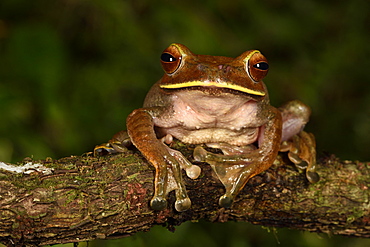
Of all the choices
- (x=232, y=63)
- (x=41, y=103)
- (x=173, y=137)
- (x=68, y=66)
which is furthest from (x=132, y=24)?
(x=232, y=63)

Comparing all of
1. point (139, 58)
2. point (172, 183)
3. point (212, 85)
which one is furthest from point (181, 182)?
point (139, 58)

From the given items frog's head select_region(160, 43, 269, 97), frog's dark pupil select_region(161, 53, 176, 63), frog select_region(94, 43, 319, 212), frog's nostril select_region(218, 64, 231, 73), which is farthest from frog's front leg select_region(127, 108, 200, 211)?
frog's nostril select_region(218, 64, 231, 73)

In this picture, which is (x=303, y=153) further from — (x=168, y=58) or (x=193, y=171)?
(x=168, y=58)

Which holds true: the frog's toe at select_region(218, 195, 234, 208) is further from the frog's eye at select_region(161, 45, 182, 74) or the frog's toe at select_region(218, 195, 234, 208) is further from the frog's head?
the frog's eye at select_region(161, 45, 182, 74)

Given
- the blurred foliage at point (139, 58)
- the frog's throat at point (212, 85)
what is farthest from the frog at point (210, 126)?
the blurred foliage at point (139, 58)

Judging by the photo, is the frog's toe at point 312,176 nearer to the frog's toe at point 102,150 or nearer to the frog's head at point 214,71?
the frog's head at point 214,71
